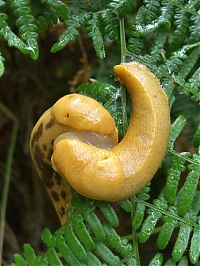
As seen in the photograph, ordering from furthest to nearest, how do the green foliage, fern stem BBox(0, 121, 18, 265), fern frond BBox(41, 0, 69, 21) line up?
fern stem BBox(0, 121, 18, 265) < fern frond BBox(41, 0, 69, 21) < the green foliage

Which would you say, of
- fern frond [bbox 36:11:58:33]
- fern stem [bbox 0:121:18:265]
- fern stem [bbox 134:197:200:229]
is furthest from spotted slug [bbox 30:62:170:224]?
fern stem [bbox 0:121:18:265]

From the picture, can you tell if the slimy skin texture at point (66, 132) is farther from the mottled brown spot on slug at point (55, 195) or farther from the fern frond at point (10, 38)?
the fern frond at point (10, 38)

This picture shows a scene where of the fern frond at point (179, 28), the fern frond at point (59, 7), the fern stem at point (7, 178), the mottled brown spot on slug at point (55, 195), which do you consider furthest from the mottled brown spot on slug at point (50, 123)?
the fern stem at point (7, 178)

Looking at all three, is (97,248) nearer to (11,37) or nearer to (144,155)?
(144,155)

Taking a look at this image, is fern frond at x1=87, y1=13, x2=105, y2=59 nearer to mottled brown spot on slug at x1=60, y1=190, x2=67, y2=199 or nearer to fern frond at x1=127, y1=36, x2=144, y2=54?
fern frond at x1=127, y1=36, x2=144, y2=54

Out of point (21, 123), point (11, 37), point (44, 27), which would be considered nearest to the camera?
point (11, 37)

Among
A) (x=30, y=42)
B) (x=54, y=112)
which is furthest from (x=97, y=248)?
(x=30, y=42)

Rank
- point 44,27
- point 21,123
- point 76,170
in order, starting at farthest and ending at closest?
point 21,123, point 44,27, point 76,170
